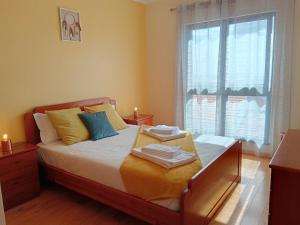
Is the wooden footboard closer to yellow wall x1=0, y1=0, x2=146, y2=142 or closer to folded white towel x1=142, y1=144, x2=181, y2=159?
folded white towel x1=142, y1=144, x2=181, y2=159

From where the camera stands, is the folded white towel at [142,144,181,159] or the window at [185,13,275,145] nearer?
the folded white towel at [142,144,181,159]

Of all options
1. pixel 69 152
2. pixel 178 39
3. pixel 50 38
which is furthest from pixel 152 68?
pixel 69 152

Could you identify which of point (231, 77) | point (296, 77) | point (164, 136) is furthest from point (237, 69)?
point (164, 136)

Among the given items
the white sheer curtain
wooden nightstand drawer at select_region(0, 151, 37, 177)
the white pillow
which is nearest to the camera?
wooden nightstand drawer at select_region(0, 151, 37, 177)

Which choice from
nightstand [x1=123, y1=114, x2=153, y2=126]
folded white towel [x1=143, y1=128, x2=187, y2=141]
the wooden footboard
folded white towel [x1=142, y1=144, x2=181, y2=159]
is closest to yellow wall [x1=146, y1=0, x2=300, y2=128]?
nightstand [x1=123, y1=114, x2=153, y2=126]

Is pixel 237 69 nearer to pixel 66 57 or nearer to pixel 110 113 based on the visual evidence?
pixel 110 113

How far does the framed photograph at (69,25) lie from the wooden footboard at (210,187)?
2521mm

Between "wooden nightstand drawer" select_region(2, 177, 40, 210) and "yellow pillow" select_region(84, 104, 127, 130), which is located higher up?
"yellow pillow" select_region(84, 104, 127, 130)

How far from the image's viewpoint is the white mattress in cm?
209

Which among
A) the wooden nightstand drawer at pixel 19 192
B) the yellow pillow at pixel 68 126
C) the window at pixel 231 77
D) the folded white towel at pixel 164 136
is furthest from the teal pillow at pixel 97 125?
the window at pixel 231 77

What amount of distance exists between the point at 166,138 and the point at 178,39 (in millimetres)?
2148

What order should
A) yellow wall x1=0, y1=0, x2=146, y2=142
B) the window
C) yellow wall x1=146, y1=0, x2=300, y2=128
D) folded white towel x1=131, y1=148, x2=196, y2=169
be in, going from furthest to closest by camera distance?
yellow wall x1=146, y1=0, x2=300, y2=128 < the window < yellow wall x1=0, y1=0, x2=146, y2=142 < folded white towel x1=131, y1=148, x2=196, y2=169

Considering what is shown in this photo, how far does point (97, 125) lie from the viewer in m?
2.94

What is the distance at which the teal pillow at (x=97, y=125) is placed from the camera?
2.90 meters
